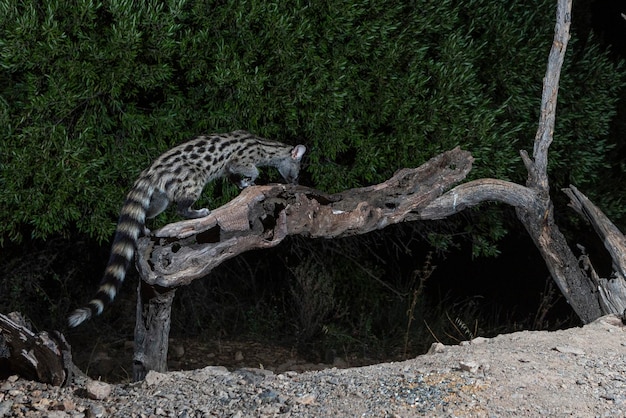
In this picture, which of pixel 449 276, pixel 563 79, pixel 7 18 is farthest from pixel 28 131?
pixel 449 276

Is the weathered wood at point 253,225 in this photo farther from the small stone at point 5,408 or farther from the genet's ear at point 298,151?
the small stone at point 5,408

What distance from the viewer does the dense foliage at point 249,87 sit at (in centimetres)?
581

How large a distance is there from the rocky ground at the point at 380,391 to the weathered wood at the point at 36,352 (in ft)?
0.22

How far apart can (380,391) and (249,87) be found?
8.98 feet

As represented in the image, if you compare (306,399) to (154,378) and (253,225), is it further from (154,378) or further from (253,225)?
(253,225)

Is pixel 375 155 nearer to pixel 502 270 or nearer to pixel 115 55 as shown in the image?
pixel 115 55

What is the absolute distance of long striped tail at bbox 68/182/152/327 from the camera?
180 inches

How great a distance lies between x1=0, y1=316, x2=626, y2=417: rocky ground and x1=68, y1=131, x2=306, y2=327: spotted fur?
468 mm

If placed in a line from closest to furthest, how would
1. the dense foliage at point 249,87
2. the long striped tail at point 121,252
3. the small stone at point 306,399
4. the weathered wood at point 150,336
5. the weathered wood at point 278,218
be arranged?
the small stone at point 306,399 < the long striped tail at point 121,252 < the weathered wood at point 278,218 < the weathered wood at point 150,336 < the dense foliage at point 249,87

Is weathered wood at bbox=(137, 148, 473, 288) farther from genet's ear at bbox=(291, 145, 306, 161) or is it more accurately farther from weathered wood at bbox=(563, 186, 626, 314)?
weathered wood at bbox=(563, 186, 626, 314)

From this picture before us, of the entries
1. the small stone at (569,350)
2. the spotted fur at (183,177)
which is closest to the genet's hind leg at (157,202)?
the spotted fur at (183,177)

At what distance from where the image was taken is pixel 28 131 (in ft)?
18.9

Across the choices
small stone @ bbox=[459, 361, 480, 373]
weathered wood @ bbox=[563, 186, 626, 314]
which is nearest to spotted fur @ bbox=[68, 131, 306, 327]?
small stone @ bbox=[459, 361, 480, 373]

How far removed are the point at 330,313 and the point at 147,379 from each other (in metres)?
4.37
